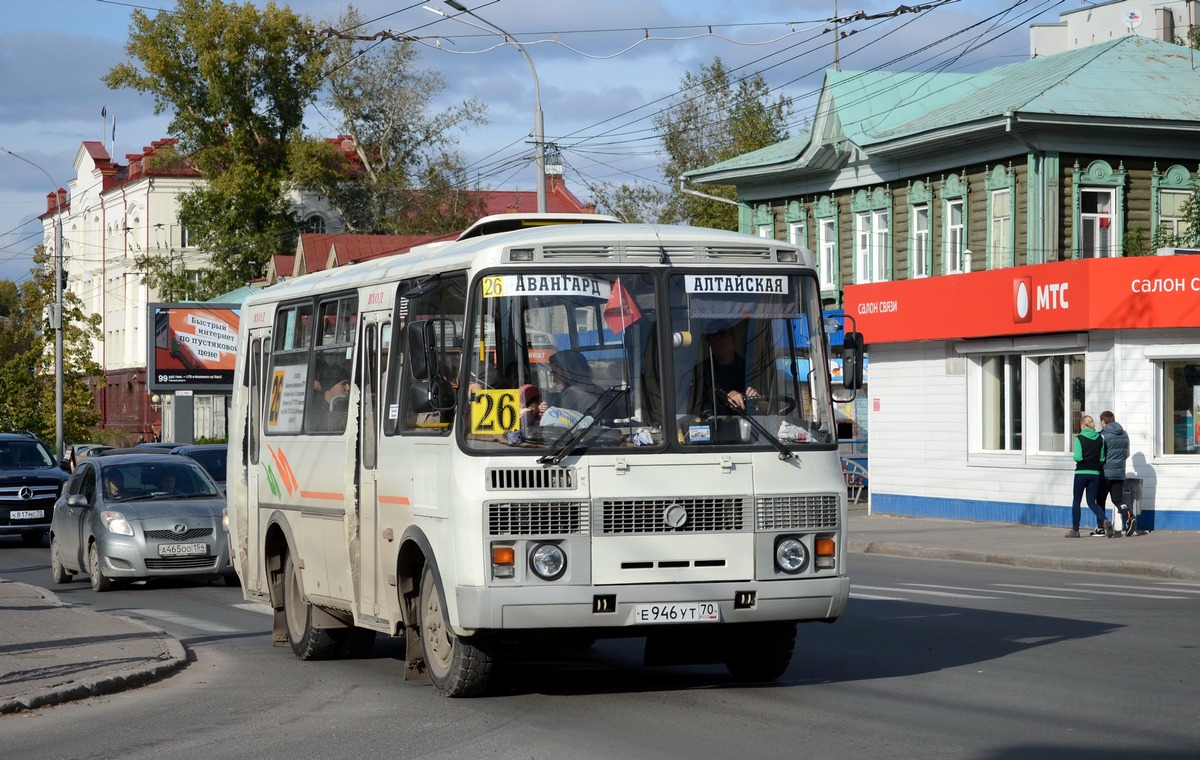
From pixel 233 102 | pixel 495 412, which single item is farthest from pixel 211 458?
pixel 233 102

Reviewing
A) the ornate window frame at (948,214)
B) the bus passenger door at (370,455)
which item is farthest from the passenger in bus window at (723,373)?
the ornate window frame at (948,214)

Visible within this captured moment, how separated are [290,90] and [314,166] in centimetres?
347

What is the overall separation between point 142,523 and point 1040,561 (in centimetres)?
1109

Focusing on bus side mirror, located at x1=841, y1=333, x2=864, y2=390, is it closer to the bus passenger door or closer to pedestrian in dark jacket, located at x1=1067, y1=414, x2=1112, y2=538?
the bus passenger door

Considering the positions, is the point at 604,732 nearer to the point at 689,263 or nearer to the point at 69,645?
the point at 689,263

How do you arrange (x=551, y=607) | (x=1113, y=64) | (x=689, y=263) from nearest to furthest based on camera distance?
(x=551, y=607) → (x=689, y=263) → (x=1113, y=64)

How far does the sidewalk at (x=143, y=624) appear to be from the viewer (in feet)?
36.6

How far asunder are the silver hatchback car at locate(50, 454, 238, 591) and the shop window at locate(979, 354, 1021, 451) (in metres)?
14.5

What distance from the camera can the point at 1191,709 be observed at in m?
9.27

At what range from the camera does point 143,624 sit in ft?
48.5

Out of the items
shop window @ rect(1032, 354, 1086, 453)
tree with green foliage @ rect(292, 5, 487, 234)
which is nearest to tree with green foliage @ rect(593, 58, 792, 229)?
tree with green foliage @ rect(292, 5, 487, 234)

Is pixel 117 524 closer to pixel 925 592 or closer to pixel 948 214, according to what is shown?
pixel 925 592

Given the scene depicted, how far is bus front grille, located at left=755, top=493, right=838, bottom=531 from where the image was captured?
969 cm

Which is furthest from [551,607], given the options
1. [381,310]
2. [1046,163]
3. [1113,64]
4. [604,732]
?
[1113,64]
